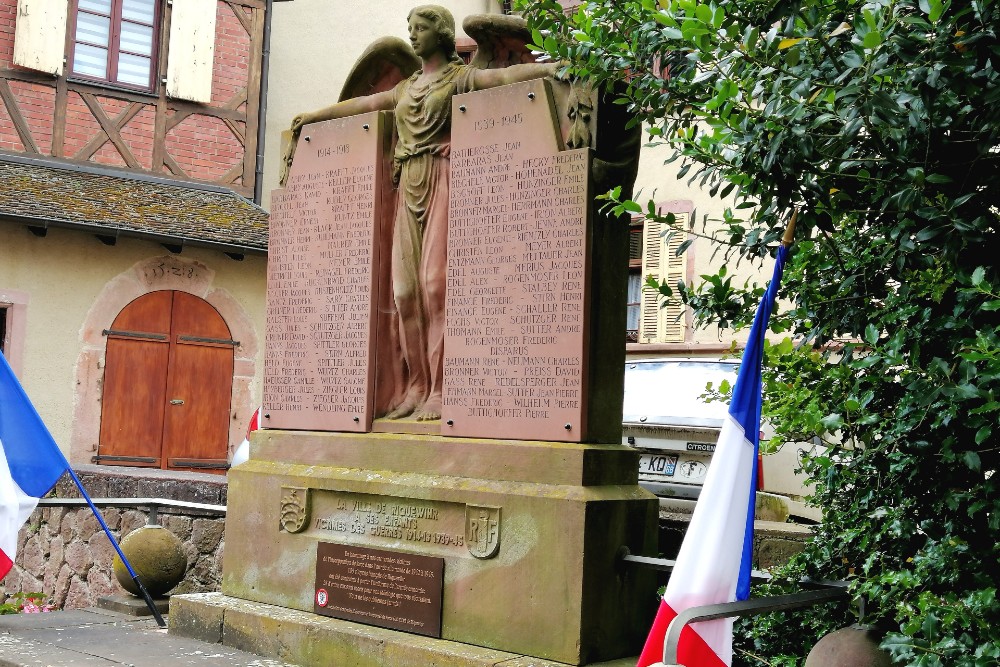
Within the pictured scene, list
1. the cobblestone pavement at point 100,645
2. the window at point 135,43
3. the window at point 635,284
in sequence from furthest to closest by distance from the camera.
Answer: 1. the window at point 635,284
2. the window at point 135,43
3. the cobblestone pavement at point 100,645

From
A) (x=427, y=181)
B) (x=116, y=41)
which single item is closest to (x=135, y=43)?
(x=116, y=41)

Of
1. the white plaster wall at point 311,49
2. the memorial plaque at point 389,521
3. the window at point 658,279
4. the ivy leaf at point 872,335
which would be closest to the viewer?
the ivy leaf at point 872,335

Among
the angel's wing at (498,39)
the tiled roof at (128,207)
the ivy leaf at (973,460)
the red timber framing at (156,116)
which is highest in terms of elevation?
the red timber framing at (156,116)

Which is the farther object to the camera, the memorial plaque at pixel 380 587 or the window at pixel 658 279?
the window at pixel 658 279

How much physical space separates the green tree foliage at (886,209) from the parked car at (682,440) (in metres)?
3.00

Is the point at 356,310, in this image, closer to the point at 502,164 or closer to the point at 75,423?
the point at 502,164

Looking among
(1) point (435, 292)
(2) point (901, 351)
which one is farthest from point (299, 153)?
(2) point (901, 351)

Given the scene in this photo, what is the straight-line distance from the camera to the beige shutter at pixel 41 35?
46.1ft

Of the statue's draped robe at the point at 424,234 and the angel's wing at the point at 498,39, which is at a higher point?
the angel's wing at the point at 498,39

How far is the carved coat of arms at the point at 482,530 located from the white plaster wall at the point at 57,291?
9560 millimetres

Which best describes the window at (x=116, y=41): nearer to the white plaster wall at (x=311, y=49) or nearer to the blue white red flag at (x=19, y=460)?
the white plaster wall at (x=311, y=49)

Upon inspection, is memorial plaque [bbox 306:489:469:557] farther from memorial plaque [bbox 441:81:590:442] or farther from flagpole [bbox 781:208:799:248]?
flagpole [bbox 781:208:799:248]

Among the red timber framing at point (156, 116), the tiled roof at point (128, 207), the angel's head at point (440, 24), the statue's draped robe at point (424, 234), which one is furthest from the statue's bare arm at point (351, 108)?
the red timber framing at point (156, 116)

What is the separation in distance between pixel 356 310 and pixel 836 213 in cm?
281
